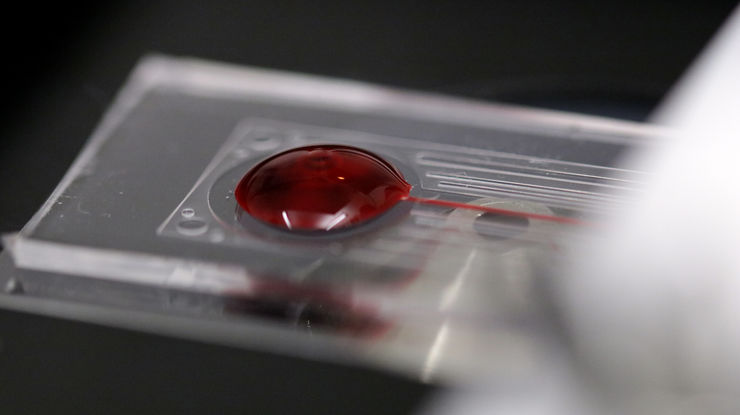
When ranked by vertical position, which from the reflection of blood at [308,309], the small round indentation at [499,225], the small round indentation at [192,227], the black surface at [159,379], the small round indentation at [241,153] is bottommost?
the black surface at [159,379]

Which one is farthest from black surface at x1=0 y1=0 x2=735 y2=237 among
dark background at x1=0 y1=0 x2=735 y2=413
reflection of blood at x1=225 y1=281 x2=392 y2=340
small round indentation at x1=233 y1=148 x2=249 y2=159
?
reflection of blood at x1=225 y1=281 x2=392 y2=340

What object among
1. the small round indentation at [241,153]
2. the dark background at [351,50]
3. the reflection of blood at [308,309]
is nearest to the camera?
the reflection of blood at [308,309]

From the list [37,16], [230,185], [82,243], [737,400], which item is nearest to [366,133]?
[230,185]

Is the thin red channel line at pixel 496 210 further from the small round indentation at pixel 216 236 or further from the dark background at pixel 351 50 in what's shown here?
the dark background at pixel 351 50

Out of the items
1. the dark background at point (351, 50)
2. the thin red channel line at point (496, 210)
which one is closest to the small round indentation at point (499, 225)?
the thin red channel line at point (496, 210)

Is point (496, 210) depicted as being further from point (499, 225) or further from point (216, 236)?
point (216, 236)

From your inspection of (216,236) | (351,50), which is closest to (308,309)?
(216,236)

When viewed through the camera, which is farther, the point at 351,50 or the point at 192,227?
the point at 351,50

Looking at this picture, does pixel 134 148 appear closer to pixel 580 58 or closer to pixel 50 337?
pixel 50 337

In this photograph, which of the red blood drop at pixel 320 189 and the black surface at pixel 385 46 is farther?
the black surface at pixel 385 46
